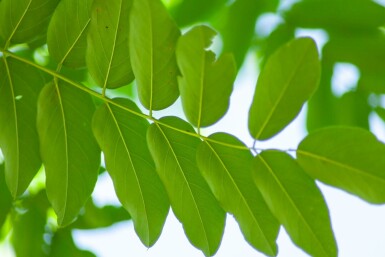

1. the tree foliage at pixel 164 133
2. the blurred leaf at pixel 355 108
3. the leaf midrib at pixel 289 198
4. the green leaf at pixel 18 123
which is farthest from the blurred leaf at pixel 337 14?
the green leaf at pixel 18 123

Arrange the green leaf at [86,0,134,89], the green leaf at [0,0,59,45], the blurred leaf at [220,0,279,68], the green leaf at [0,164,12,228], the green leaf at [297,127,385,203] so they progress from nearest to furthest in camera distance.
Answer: the green leaf at [297,127,385,203] < the green leaf at [86,0,134,89] < the green leaf at [0,0,59,45] < the green leaf at [0,164,12,228] < the blurred leaf at [220,0,279,68]

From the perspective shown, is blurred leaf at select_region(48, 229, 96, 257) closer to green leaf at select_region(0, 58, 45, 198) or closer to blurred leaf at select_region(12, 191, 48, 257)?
blurred leaf at select_region(12, 191, 48, 257)

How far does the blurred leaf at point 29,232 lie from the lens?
68.9 inches

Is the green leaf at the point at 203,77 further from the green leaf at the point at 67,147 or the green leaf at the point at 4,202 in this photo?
the green leaf at the point at 4,202

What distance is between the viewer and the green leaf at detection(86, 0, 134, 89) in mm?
1108

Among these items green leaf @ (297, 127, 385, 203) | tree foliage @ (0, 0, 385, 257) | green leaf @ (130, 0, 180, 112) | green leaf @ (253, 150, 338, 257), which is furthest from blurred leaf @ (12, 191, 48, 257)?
green leaf @ (297, 127, 385, 203)

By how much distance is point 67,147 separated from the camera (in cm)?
124

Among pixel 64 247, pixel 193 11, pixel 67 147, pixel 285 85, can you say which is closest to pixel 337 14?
pixel 193 11

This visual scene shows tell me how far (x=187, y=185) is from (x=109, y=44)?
316 mm

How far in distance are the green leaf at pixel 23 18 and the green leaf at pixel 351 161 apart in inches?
23.9

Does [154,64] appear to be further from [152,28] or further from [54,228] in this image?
[54,228]

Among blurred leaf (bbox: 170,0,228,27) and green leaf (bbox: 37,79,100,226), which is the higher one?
blurred leaf (bbox: 170,0,228,27)

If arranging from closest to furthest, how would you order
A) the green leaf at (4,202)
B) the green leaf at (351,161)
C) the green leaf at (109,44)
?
the green leaf at (351,161) → the green leaf at (109,44) → the green leaf at (4,202)

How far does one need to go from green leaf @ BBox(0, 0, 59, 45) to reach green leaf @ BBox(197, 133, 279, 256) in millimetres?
438
